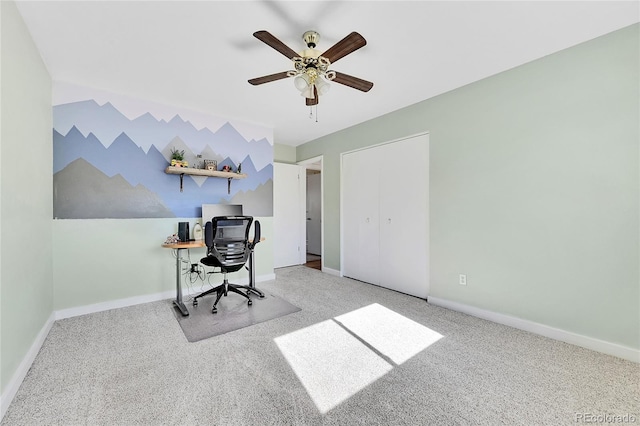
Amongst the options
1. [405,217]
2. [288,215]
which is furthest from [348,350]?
[288,215]

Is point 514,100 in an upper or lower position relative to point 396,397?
upper

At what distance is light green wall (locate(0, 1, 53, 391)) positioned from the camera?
1554 mm

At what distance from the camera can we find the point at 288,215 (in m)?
5.19

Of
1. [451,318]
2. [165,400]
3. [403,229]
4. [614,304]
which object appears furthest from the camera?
[403,229]

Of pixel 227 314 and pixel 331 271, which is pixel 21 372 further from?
pixel 331 271

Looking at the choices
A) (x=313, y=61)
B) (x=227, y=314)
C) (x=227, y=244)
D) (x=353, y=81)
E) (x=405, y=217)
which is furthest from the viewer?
(x=405, y=217)

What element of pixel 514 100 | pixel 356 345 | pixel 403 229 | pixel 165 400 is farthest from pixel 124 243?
pixel 514 100

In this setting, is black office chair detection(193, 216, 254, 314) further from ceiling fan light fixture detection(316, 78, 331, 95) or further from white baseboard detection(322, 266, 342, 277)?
white baseboard detection(322, 266, 342, 277)

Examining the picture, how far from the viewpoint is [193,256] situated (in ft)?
11.7

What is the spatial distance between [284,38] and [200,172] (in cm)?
200

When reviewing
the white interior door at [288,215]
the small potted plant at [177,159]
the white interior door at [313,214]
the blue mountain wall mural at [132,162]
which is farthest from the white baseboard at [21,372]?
the white interior door at [313,214]

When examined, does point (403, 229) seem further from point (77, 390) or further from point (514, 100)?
point (77, 390)

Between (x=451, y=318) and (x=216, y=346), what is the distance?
2.27 metres

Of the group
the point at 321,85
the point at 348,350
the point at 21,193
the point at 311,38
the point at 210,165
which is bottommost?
the point at 348,350
